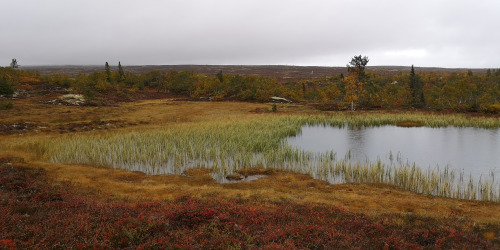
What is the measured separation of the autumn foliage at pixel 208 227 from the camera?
8781 millimetres

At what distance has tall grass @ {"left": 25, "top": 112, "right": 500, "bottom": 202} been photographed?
1769 cm

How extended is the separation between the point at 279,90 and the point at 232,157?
63286mm

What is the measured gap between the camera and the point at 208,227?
1016 centimetres

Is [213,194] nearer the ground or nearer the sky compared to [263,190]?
nearer the sky

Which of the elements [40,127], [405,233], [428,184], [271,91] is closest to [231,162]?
[428,184]

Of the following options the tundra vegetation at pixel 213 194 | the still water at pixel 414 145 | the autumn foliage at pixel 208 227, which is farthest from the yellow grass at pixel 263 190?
the still water at pixel 414 145

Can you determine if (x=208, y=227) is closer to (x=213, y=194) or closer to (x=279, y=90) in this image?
(x=213, y=194)

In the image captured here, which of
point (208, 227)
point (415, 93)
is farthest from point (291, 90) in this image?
point (208, 227)

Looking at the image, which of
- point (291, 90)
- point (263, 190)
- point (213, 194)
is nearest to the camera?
point (213, 194)

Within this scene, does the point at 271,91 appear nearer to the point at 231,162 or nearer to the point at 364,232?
the point at 231,162

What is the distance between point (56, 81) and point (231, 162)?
223 feet

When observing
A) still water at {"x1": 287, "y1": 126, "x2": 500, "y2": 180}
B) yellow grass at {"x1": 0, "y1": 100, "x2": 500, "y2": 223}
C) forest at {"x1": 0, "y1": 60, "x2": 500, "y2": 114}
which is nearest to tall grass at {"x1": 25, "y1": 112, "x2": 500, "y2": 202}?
yellow grass at {"x1": 0, "y1": 100, "x2": 500, "y2": 223}

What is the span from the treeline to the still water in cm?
2113

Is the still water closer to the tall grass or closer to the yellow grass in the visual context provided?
the tall grass
